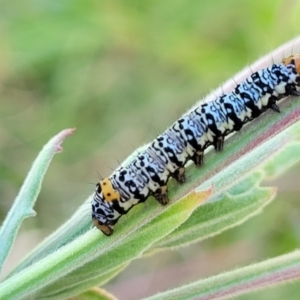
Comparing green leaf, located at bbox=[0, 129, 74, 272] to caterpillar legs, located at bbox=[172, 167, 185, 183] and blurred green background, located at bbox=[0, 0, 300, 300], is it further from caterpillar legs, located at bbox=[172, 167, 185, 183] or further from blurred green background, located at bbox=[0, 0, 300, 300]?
blurred green background, located at bbox=[0, 0, 300, 300]

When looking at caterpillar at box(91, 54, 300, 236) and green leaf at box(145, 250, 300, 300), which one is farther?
caterpillar at box(91, 54, 300, 236)

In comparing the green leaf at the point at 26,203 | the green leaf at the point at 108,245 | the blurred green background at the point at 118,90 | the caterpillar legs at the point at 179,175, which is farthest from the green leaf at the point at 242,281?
the blurred green background at the point at 118,90

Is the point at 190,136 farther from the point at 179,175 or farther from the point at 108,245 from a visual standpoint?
the point at 108,245

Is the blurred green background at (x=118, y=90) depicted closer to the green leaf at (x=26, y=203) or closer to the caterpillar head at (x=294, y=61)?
the caterpillar head at (x=294, y=61)

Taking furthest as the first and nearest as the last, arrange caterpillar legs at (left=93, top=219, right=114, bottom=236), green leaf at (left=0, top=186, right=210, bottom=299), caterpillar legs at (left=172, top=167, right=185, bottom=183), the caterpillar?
the caterpillar
caterpillar legs at (left=172, top=167, right=185, bottom=183)
caterpillar legs at (left=93, top=219, right=114, bottom=236)
green leaf at (left=0, top=186, right=210, bottom=299)

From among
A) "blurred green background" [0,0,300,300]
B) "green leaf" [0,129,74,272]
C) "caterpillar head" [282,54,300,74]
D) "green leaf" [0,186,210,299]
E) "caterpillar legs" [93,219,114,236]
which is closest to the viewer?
"green leaf" [0,186,210,299]

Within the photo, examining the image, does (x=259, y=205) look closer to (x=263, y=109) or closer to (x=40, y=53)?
(x=263, y=109)

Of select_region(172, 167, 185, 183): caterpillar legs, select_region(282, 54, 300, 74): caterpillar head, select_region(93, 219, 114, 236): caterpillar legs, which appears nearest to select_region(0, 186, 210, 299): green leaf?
select_region(93, 219, 114, 236): caterpillar legs
